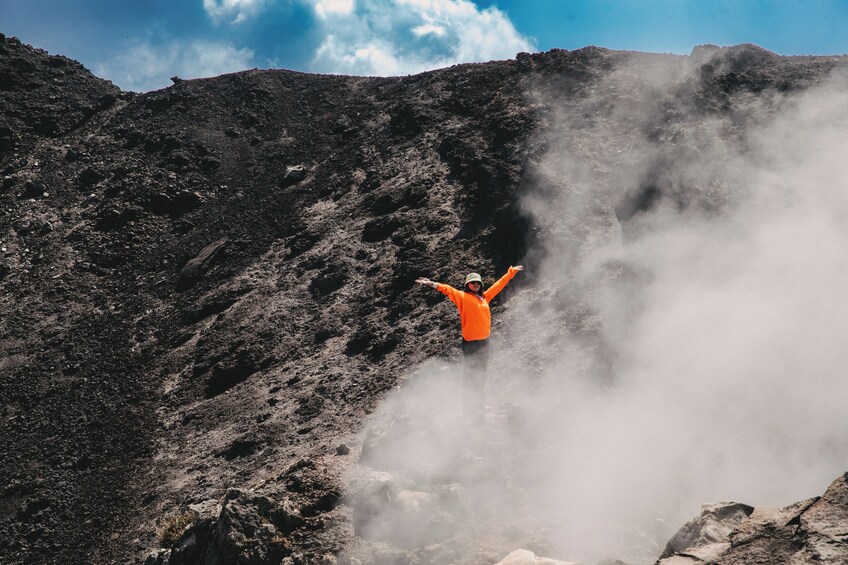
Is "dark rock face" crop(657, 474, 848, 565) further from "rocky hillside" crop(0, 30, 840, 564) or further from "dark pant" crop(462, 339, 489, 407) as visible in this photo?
"dark pant" crop(462, 339, 489, 407)

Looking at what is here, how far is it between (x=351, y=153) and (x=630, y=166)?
1012 cm

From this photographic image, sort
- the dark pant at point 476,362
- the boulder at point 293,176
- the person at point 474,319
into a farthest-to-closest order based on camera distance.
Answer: the boulder at point 293,176, the dark pant at point 476,362, the person at point 474,319

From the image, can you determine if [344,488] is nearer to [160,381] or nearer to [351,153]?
[160,381]

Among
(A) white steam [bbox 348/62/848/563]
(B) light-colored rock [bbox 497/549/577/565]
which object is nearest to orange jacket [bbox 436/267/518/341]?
(A) white steam [bbox 348/62/848/563]

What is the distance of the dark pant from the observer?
31.5 ft

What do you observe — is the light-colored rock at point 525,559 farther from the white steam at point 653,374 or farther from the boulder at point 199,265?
the boulder at point 199,265

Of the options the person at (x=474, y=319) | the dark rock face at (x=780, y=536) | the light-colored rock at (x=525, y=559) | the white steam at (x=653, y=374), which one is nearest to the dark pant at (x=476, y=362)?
the person at (x=474, y=319)

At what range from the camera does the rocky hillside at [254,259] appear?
11570 millimetres

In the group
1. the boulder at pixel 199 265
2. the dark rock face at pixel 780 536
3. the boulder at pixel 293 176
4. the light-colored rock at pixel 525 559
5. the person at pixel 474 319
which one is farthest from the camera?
the boulder at pixel 293 176

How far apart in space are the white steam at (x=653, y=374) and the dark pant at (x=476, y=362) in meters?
0.44

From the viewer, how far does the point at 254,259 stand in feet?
63.2

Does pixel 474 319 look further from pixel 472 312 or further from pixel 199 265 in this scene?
pixel 199 265

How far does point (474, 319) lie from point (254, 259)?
11419 millimetres

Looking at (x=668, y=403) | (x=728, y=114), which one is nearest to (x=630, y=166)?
(x=728, y=114)
